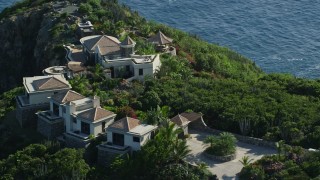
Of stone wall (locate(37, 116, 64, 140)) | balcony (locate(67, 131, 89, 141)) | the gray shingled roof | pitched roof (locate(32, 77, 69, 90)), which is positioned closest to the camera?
balcony (locate(67, 131, 89, 141))

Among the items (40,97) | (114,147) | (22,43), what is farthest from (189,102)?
(22,43)

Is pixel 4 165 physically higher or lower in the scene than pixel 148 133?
lower

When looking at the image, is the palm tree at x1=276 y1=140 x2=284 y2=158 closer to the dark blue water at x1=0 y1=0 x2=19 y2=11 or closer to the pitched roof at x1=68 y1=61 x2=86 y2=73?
the pitched roof at x1=68 y1=61 x2=86 y2=73

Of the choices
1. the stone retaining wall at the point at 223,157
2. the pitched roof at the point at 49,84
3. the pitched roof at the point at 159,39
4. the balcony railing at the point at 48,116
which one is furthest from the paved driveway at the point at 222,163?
the pitched roof at the point at 159,39

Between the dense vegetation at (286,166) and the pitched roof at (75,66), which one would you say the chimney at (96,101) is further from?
the dense vegetation at (286,166)

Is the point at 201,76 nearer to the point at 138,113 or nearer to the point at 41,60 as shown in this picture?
the point at 138,113

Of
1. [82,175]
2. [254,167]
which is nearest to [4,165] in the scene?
[82,175]

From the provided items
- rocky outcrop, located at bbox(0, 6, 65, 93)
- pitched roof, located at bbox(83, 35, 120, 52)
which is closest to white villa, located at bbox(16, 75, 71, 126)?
pitched roof, located at bbox(83, 35, 120, 52)
